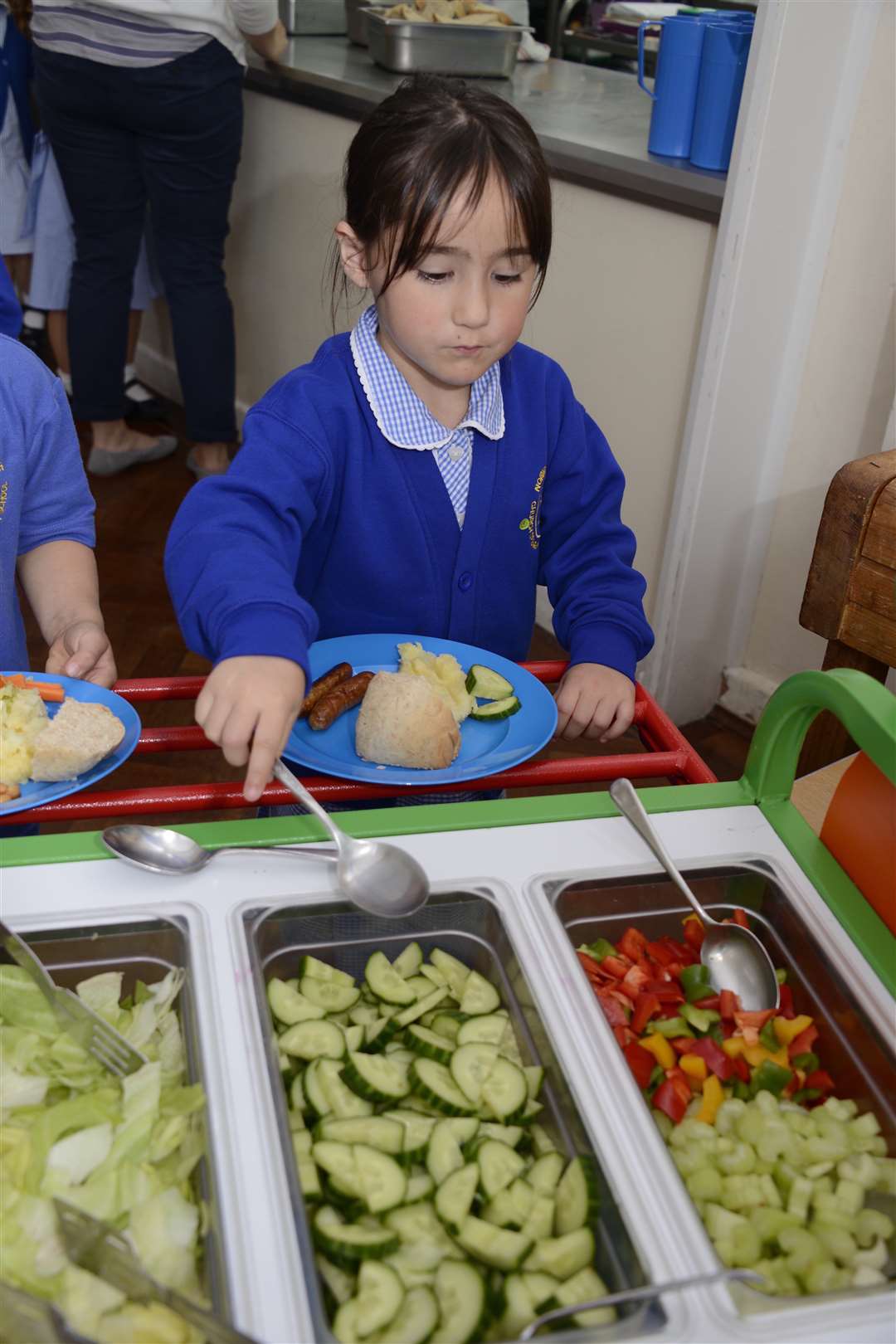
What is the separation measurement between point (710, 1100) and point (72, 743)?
56cm

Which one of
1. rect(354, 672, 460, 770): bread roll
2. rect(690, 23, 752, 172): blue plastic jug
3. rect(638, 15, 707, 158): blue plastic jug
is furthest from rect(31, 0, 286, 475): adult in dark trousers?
rect(354, 672, 460, 770): bread roll

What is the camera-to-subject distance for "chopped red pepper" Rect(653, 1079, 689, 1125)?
829 mm

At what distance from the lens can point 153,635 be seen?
289cm

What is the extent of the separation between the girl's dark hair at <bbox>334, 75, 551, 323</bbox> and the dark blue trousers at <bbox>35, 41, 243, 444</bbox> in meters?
2.02

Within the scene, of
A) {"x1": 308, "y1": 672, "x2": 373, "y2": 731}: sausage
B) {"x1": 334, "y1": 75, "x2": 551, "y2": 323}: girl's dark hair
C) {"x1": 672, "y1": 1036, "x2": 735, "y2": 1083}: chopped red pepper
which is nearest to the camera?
{"x1": 672, "y1": 1036, "x2": 735, "y2": 1083}: chopped red pepper

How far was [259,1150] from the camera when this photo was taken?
709 millimetres

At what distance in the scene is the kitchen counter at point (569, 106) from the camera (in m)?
2.44

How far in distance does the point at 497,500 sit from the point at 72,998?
2.68 feet

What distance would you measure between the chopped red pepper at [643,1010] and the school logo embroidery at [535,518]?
698mm

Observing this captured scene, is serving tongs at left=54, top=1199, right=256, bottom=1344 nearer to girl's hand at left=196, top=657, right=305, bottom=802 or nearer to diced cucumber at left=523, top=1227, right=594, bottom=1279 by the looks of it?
diced cucumber at left=523, top=1227, right=594, bottom=1279

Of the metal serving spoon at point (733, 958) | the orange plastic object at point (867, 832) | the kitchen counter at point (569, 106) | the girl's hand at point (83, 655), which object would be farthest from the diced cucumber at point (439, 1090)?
the kitchen counter at point (569, 106)

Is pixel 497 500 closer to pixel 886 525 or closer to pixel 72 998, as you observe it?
pixel 886 525

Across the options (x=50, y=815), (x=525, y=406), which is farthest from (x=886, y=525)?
(x=50, y=815)

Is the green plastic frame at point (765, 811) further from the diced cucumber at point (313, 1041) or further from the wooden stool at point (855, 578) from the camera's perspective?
the wooden stool at point (855, 578)
